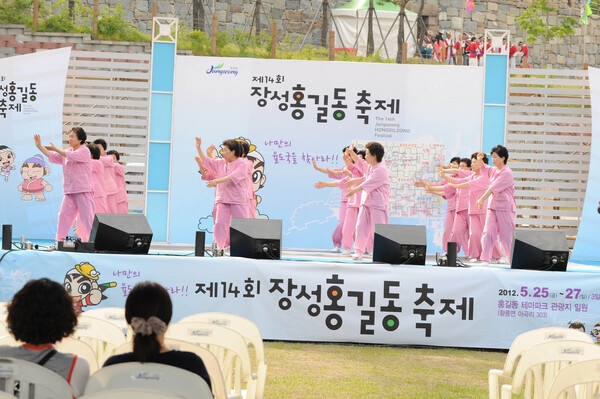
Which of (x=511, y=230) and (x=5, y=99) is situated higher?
(x=5, y=99)

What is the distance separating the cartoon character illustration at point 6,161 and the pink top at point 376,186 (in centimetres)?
562

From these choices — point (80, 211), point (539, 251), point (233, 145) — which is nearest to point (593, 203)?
point (539, 251)

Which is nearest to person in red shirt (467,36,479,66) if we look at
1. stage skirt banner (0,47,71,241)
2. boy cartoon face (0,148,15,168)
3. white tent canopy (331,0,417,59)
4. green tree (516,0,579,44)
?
white tent canopy (331,0,417,59)

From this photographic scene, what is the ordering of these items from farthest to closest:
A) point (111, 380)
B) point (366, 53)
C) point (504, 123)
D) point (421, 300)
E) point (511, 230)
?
point (366, 53) → point (504, 123) → point (511, 230) → point (421, 300) → point (111, 380)

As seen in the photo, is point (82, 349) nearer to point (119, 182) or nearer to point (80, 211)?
point (80, 211)

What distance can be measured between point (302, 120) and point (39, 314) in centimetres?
1018

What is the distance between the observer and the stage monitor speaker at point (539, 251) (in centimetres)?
885

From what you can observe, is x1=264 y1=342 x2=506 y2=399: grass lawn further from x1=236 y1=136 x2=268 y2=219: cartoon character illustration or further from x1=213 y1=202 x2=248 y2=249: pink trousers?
x1=236 y1=136 x2=268 y2=219: cartoon character illustration

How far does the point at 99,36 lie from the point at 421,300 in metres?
14.0

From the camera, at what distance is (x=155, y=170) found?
13719 millimetres

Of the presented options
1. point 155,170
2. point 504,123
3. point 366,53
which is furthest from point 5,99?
point 366,53

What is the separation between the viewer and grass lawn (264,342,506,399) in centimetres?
666

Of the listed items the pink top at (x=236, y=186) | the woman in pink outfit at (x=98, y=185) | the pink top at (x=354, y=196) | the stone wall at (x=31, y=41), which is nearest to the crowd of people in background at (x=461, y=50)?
the stone wall at (x=31, y=41)

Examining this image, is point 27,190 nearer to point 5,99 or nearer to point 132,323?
point 5,99
